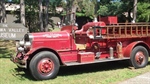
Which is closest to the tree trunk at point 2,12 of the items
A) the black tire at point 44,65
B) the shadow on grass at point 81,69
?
the shadow on grass at point 81,69

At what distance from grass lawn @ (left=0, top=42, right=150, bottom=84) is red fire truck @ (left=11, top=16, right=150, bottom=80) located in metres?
0.35

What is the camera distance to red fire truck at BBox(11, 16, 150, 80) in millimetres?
7812

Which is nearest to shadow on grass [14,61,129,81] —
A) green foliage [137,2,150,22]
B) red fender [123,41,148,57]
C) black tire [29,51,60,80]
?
black tire [29,51,60,80]

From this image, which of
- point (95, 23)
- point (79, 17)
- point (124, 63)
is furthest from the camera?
point (79, 17)

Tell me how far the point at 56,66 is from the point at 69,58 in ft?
2.13

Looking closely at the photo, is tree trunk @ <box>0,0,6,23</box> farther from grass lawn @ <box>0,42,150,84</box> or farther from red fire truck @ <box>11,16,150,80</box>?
red fire truck @ <box>11,16,150,80</box>

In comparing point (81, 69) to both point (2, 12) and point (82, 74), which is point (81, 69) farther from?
point (2, 12)

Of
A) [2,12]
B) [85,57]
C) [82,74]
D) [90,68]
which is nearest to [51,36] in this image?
[85,57]

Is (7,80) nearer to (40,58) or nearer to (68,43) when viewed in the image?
(40,58)

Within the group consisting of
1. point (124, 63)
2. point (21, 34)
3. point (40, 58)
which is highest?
point (21, 34)

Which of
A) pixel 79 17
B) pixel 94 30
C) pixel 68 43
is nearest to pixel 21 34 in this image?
pixel 68 43

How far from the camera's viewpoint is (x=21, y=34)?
32.1 ft

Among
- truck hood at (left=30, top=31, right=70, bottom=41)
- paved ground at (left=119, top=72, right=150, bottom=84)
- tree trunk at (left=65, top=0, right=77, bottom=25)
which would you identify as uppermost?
tree trunk at (left=65, top=0, right=77, bottom=25)

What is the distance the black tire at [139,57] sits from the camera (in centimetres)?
943
